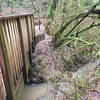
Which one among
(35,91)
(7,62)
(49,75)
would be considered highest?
(7,62)

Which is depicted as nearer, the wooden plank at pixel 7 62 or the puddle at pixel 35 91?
the wooden plank at pixel 7 62

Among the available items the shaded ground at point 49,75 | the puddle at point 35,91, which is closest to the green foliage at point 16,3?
the shaded ground at point 49,75

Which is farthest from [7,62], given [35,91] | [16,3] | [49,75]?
[16,3]

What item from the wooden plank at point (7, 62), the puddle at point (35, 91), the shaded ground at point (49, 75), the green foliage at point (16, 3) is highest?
the green foliage at point (16, 3)

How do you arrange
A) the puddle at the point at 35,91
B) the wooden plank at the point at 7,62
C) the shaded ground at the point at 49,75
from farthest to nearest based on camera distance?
the puddle at the point at 35,91
the shaded ground at the point at 49,75
the wooden plank at the point at 7,62

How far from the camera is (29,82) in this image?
425 cm

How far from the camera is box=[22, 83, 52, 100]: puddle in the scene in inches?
146

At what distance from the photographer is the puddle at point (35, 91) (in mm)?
3707

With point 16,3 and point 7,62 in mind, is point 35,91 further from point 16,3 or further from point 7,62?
point 16,3

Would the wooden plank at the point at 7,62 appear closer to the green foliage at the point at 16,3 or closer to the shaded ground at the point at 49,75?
the shaded ground at the point at 49,75

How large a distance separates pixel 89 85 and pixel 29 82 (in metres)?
2.47

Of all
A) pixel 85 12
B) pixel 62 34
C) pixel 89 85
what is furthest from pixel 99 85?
pixel 62 34

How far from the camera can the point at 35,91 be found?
4035 millimetres

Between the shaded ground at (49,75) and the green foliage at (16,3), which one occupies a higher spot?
the green foliage at (16,3)
